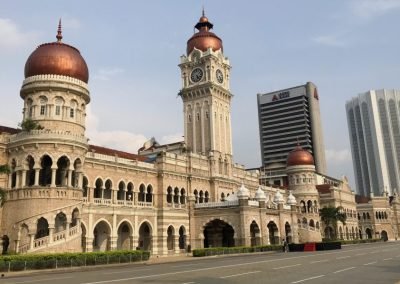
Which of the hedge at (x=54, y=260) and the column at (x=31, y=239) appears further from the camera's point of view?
the column at (x=31, y=239)

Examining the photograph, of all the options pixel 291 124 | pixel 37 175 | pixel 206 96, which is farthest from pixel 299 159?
pixel 291 124

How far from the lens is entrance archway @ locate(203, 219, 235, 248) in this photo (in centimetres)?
4953

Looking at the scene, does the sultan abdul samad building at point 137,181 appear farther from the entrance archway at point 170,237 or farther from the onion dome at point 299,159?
the onion dome at point 299,159

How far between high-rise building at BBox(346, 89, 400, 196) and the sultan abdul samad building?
306 ft

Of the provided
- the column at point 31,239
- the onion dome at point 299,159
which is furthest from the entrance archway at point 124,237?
the onion dome at point 299,159

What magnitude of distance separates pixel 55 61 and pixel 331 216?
56.4 m

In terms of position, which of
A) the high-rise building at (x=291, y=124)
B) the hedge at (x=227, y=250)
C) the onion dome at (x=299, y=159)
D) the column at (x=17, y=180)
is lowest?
the hedge at (x=227, y=250)

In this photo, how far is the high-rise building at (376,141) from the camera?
511ft

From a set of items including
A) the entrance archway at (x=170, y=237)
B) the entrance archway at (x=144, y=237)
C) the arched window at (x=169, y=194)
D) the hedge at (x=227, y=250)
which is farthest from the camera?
the arched window at (x=169, y=194)

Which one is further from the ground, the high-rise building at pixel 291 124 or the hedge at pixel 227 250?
the high-rise building at pixel 291 124

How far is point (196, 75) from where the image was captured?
58844mm

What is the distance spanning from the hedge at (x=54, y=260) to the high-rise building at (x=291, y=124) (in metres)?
118

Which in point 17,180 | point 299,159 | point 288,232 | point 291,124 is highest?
point 291,124

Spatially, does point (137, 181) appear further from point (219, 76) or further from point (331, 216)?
point (331, 216)
